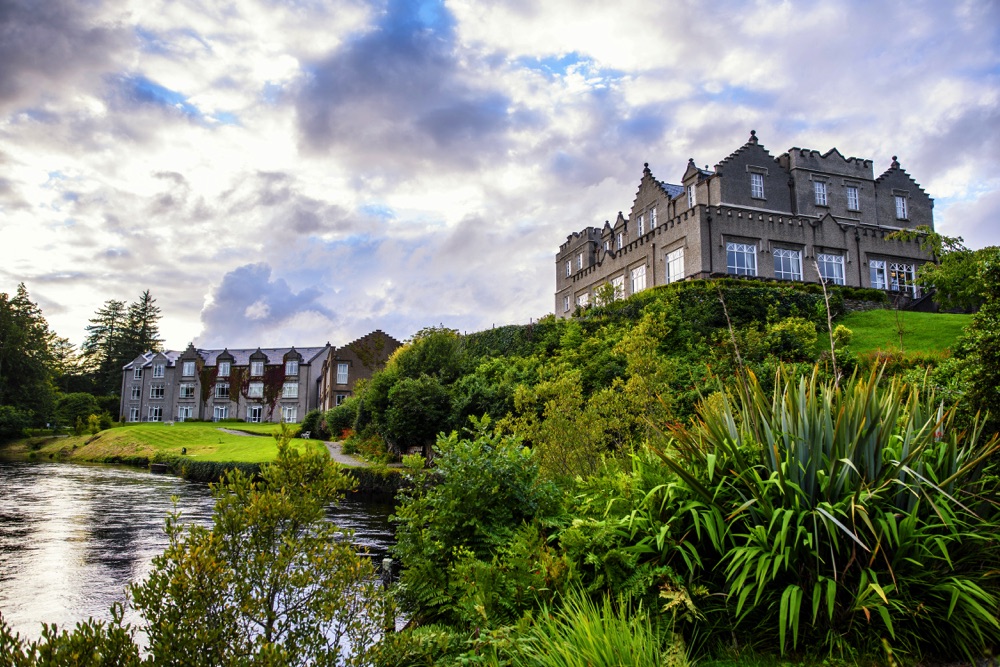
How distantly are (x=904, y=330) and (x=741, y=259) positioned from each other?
11414 mm

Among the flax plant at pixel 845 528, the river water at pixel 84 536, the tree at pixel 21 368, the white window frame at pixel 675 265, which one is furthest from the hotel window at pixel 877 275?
the tree at pixel 21 368

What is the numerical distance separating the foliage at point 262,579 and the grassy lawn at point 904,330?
25.3 m

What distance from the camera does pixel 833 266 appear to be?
41.1 metres

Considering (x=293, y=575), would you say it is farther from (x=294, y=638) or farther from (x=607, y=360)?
(x=607, y=360)

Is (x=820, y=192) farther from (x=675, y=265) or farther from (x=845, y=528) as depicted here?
(x=845, y=528)

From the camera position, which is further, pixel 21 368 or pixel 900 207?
pixel 21 368

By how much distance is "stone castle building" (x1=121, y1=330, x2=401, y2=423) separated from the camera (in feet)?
249

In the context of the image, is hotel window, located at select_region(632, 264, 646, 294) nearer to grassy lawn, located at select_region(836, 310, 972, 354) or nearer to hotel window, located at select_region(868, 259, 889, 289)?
grassy lawn, located at select_region(836, 310, 972, 354)

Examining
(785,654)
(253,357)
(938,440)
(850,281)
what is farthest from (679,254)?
(253,357)

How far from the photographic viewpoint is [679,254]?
1599 inches

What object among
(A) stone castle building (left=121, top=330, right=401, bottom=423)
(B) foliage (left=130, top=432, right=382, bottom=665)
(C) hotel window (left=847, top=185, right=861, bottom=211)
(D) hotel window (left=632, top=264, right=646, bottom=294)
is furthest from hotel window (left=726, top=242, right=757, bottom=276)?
(A) stone castle building (left=121, top=330, right=401, bottom=423)

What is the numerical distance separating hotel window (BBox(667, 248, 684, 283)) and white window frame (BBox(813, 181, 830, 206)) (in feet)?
38.0

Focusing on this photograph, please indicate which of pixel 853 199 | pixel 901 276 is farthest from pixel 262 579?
pixel 853 199

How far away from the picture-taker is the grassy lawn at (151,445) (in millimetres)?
43656
